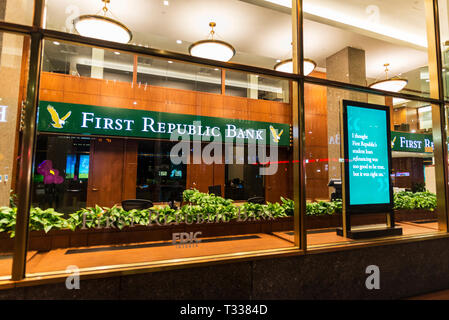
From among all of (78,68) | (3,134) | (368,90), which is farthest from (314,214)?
(78,68)

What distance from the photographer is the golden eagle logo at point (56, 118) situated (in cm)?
553

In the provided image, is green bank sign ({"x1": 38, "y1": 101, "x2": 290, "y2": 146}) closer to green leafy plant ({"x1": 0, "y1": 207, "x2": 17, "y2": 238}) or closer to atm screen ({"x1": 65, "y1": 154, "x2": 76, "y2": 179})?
atm screen ({"x1": 65, "y1": 154, "x2": 76, "y2": 179})

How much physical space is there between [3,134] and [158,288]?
2551 millimetres

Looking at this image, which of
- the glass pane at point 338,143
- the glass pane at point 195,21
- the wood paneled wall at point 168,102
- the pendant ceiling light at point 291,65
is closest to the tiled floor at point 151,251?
the glass pane at point 338,143

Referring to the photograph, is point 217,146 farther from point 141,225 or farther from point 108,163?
point 141,225

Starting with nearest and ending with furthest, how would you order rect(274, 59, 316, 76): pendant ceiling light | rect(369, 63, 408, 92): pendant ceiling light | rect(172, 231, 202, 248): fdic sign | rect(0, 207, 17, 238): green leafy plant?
rect(0, 207, 17, 238): green leafy plant
rect(172, 231, 202, 248): fdic sign
rect(274, 59, 316, 76): pendant ceiling light
rect(369, 63, 408, 92): pendant ceiling light

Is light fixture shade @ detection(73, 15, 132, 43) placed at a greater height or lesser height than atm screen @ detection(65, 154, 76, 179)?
greater

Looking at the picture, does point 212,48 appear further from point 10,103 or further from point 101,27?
point 10,103

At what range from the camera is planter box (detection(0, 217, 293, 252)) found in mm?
2090

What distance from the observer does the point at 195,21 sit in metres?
5.16

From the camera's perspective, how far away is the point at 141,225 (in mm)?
2404

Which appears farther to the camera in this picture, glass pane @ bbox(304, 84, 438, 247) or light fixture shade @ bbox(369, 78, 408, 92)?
light fixture shade @ bbox(369, 78, 408, 92)

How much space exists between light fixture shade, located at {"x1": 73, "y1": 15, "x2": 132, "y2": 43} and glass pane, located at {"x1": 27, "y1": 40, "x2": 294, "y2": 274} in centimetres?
73

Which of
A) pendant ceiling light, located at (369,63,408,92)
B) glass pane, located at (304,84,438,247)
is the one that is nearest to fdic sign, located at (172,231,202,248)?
glass pane, located at (304,84,438,247)
